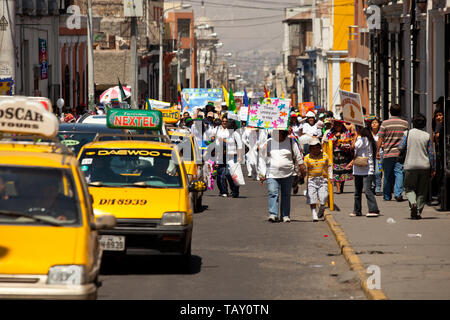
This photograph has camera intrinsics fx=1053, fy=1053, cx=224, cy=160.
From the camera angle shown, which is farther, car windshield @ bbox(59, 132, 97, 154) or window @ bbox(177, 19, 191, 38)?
window @ bbox(177, 19, 191, 38)

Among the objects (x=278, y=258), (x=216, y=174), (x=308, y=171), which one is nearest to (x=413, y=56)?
(x=216, y=174)

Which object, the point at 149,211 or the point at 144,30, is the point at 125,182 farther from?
the point at 144,30

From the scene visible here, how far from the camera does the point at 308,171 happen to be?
1906cm

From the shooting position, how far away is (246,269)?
1330 centimetres

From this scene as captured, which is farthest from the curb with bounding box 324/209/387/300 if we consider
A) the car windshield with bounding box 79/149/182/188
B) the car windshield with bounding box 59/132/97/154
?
the car windshield with bounding box 59/132/97/154

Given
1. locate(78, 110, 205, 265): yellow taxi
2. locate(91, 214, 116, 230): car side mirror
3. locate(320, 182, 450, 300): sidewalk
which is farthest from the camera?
locate(78, 110, 205, 265): yellow taxi

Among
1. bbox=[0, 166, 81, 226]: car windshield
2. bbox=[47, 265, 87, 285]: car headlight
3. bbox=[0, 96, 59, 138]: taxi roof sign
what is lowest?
bbox=[47, 265, 87, 285]: car headlight

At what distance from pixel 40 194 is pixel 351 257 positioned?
5.40m

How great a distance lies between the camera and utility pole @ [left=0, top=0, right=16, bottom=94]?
21677 mm

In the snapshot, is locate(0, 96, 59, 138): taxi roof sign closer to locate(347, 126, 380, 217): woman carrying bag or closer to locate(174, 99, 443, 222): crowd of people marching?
locate(174, 99, 443, 222): crowd of people marching

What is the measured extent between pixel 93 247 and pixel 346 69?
58.5 meters

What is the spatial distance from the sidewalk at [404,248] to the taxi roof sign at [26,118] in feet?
12.4

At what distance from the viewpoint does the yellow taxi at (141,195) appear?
41.2ft

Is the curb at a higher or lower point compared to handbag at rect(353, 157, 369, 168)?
lower
